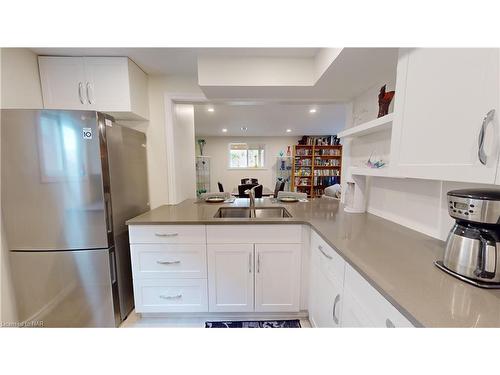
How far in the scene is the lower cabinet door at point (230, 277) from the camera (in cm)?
141

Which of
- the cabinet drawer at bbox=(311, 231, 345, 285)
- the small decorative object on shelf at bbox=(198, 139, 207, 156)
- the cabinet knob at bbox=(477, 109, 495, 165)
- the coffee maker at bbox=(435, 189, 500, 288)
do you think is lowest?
the cabinet drawer at bbox=(311, 231, 345, 285)

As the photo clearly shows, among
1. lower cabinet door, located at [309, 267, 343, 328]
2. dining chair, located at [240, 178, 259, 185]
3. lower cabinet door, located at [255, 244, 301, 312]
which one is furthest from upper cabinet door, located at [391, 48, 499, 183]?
dining chair, located at [240, 178, 259, 185]

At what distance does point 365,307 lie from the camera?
729 millimetres

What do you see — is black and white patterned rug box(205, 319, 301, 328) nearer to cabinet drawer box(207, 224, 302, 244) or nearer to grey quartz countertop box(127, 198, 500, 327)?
cabinet drawer box(207, 224, 302, 244)

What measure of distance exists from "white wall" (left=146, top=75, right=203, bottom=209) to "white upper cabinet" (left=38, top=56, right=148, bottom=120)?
1.12 ft

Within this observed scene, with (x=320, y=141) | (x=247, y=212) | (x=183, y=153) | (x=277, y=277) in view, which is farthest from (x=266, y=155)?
(x=277, y=277)

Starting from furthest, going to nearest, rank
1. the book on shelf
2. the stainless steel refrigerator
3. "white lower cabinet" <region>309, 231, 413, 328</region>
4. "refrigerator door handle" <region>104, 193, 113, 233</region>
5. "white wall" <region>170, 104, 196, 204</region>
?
1. the book on shelf
2. "white wall" <region>170, 104, 196, 204</region>
3. "refrigerator door handle" <region>104, 193, 113, 233</region>
4. the stainless steel refrigerator
5. "white lower cabinet" <region>309, 231, 413, 328</region>

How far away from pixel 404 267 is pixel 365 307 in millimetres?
227

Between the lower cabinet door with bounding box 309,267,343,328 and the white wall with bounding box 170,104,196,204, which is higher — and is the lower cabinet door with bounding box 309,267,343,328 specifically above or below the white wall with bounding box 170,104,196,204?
below

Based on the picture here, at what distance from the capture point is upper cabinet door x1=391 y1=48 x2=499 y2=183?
552mm

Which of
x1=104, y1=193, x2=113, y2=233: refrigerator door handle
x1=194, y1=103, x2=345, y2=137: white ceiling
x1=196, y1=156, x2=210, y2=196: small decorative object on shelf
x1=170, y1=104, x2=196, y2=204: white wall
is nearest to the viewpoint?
x1=104, y1=193, x2=113, y2=233: refrigerator door handle
